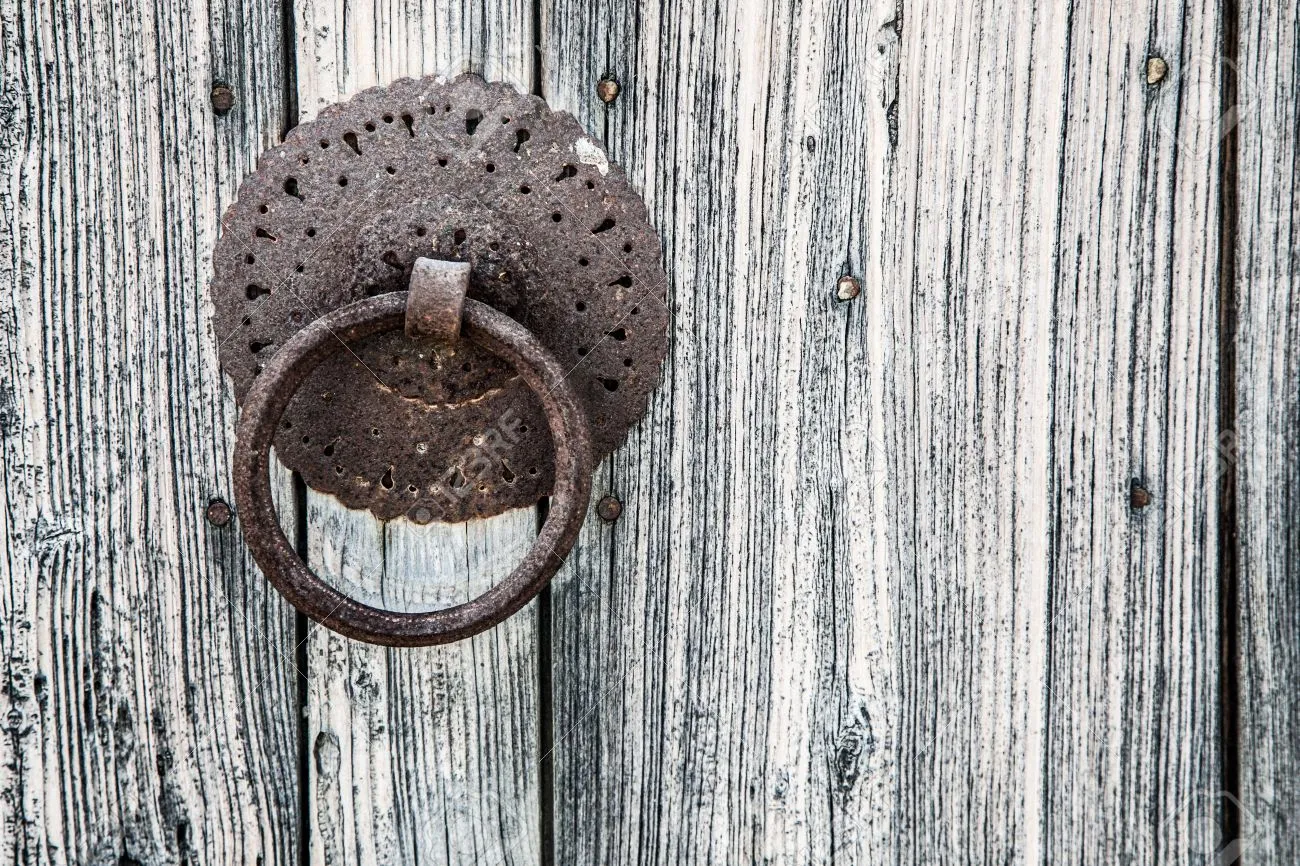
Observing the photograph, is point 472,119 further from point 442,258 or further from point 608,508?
point 608,508

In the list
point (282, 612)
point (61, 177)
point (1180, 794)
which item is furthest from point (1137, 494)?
point (61, 177)

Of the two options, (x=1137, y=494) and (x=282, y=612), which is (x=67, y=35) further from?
(x=1137, y=494)

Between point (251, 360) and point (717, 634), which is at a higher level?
point (251, 360)

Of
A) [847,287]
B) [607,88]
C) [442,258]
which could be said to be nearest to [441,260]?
[442,258]

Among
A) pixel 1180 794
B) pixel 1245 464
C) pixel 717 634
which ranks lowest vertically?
pixel 1180 794

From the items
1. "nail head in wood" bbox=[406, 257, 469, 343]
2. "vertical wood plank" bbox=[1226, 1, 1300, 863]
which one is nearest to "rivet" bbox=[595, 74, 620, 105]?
"nail head in wood" bbox=[406, 257, 469, 343]

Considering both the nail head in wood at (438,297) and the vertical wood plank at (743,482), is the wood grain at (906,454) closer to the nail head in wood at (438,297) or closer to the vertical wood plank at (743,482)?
the vertical wood plank at (743,482)
